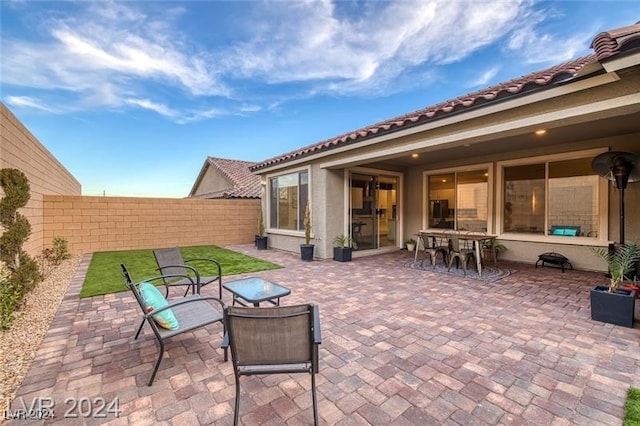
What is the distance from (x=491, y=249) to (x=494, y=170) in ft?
8.03

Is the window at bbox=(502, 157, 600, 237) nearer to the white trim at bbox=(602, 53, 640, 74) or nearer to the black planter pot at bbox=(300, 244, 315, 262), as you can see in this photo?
the white trim at bbox=(602, 53, 640, 74)

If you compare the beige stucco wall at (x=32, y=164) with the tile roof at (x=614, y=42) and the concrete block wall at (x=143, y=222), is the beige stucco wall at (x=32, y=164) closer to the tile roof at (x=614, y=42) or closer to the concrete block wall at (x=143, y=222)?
the concrete block wall at (x=143, y=222)

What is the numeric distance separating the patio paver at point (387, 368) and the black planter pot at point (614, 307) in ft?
0.48

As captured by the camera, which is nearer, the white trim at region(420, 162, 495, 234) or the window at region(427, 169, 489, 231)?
the white trim at region(420, 162, 495, 234)

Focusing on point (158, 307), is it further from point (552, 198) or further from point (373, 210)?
point (552, 198)

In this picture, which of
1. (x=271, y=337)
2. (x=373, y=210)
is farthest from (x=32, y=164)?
(x=373, y=210)

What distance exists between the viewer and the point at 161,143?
53.8 ft

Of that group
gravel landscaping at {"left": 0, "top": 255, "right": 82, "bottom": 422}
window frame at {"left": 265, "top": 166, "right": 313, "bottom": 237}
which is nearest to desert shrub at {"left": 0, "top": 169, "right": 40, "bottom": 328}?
gravel landscaping at {"left": 0, "top": 255, "right": 82, "bottom": 422}

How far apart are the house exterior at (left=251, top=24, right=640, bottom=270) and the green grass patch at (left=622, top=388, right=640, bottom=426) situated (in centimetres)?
320

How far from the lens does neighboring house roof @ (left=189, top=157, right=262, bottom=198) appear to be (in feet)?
53.9

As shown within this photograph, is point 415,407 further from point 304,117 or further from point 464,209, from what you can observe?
point 304,117

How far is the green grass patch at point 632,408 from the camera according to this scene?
200 centimetres

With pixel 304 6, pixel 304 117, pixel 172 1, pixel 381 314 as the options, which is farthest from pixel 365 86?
pixel 381 314

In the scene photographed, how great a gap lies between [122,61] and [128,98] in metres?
3.88
